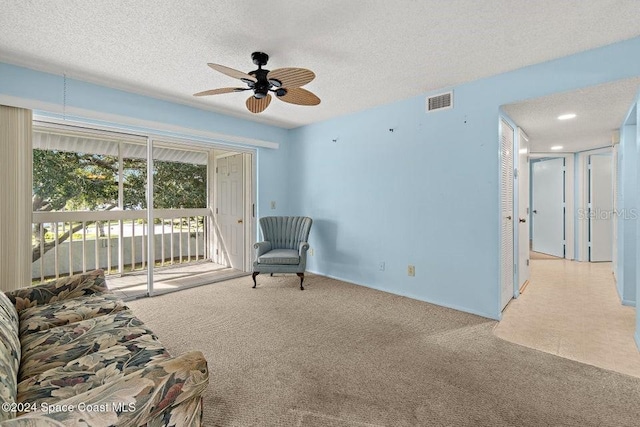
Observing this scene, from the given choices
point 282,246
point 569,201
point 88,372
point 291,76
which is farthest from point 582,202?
point 88,372

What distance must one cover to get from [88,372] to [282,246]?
3374mm

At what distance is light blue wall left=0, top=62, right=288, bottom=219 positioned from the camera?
2818 mm

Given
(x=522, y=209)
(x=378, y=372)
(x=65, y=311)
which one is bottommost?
(x=378, y=372)

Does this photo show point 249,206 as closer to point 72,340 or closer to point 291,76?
point 291,76

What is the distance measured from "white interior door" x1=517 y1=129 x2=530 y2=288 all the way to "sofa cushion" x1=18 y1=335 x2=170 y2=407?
410cm

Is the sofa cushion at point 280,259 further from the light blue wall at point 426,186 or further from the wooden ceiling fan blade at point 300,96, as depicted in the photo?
the wooden ceiling fan blade at point 300,96

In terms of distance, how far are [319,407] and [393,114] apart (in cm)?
327

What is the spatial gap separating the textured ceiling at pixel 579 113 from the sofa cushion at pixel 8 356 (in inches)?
151

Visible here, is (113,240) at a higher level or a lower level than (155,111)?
lower

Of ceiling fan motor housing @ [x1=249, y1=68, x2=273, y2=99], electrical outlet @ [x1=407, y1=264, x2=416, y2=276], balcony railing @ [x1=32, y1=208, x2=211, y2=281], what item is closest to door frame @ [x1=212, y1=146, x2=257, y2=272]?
balcony railing @ [x1=32, y1=208, x2=211, y2=281]

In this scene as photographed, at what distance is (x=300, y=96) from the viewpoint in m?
2.62

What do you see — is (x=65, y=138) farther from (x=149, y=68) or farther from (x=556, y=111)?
(x=556, y=111)

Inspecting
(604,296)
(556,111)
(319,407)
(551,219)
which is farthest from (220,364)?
(551,219)

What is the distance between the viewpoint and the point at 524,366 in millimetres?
2148
